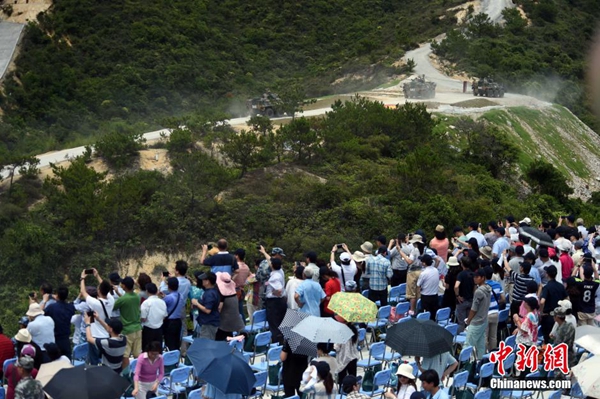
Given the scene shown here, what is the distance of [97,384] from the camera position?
9.72 m

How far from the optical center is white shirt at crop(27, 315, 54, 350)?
12.1m

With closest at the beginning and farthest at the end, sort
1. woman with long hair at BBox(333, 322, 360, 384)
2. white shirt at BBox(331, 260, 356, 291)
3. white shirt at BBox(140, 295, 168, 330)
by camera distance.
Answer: woman with long hair at BBox(333, 322, 360, 384)
white shirt at BBox(140, 295, 168, 330)
white shirt at BBox(331, 260, 356, 291)

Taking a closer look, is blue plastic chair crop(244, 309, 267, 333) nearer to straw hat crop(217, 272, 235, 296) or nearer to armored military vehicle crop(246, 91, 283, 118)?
straw hat crop(217, 272, 235, 296)

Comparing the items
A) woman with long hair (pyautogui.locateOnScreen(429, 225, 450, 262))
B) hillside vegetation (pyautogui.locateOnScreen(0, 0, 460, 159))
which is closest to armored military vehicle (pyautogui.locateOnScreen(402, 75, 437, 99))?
hillside vegetation (pyautogui.locateOnScreen(0, 0, 460, 159))

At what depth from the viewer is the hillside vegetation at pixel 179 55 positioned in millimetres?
53656

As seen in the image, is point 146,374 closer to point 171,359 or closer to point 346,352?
point 171,359

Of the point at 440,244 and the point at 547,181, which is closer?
the point at 440,244

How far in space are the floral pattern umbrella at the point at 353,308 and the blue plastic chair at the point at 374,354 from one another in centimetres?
143

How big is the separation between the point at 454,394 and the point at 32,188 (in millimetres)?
23841

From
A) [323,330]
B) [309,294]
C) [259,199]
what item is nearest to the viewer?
[323,330]

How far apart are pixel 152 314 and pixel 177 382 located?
122 centimetres

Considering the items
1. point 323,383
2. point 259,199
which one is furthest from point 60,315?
point 259,199

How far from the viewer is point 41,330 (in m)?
12.1

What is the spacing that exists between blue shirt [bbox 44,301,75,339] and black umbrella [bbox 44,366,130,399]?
278cm
